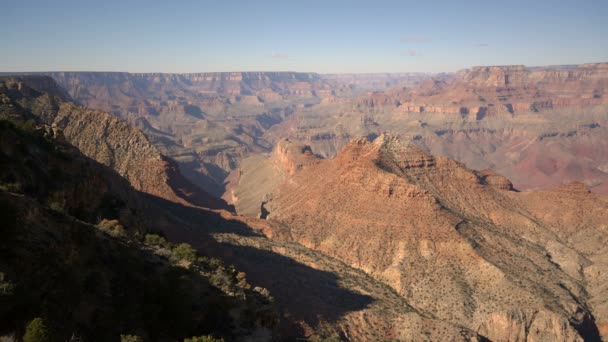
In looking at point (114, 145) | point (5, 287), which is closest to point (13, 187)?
point (5, 287)

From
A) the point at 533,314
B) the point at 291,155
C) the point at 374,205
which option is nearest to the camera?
the point at 533,314

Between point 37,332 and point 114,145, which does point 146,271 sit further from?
point 114,145

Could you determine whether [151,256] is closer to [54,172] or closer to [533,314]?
[54,172]

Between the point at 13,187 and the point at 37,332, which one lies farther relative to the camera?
the point at 13,187

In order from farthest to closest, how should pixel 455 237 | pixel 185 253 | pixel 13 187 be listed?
pixel 455 237, pixel 185 253, pixel 13 187

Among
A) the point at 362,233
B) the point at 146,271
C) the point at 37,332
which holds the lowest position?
the point at 362,233

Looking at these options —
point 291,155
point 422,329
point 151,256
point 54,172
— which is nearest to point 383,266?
point 422,329

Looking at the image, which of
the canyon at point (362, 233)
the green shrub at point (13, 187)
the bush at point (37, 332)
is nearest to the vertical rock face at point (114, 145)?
the canyon at point (362, 233)

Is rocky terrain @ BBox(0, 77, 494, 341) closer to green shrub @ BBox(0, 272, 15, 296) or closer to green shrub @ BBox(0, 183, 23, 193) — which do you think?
green shrub @ BBox(0, 272, 15, 296)
